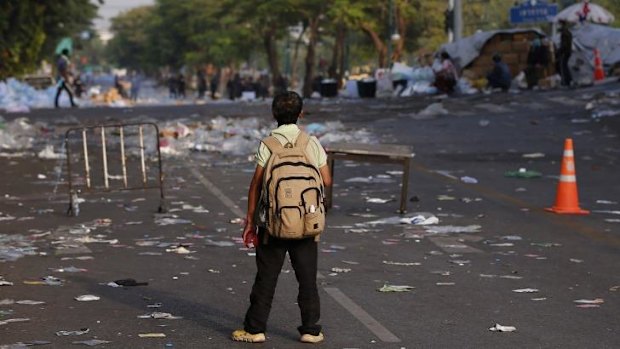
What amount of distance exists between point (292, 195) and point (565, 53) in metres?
38.2

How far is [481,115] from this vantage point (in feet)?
112

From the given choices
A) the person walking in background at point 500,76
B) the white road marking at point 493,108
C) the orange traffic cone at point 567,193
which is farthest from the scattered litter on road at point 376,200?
the person walking in background at point 500,76

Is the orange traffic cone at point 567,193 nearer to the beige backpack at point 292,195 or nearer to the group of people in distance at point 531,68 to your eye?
the beige backpack at point 292,195

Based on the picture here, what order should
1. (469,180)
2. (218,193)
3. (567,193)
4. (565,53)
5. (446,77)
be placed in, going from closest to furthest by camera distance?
(567,193), (218,193), (469,180), (565,53), (446,77)

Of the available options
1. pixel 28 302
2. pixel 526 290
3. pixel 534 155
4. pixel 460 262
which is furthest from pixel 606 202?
pixel 28 302

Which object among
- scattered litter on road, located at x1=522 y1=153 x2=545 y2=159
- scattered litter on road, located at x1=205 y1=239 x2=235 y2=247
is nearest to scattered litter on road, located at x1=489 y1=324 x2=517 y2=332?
scattered litter on road, located at x1=205 y1=239 x2=235 y2=247

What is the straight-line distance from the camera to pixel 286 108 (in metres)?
7.25

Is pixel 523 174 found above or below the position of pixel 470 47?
below

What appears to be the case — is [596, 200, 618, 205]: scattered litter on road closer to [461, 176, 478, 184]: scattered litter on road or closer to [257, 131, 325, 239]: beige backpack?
[461, 176, 478, 184]: scattered litter on road

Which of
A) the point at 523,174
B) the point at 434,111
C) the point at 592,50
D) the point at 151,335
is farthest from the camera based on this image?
the point at 592,50

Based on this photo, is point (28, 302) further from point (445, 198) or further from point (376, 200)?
point (445, 198)

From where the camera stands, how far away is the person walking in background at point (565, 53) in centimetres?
4269

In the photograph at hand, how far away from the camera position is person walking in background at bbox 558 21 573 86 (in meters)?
42.7

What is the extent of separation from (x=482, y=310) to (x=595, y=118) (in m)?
22.6
